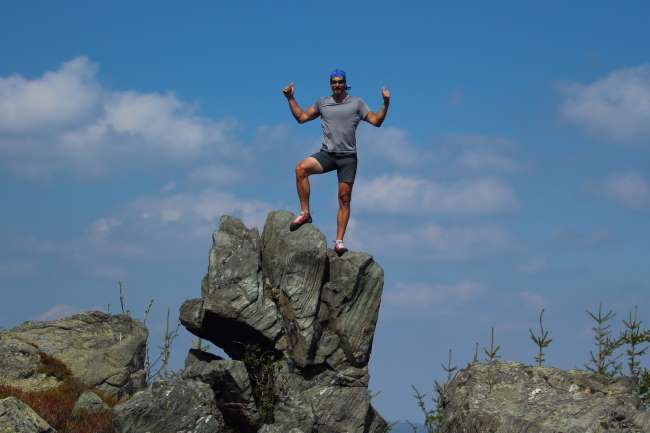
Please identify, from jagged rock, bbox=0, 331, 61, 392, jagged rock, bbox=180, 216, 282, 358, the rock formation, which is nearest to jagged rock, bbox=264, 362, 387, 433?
the rock formation

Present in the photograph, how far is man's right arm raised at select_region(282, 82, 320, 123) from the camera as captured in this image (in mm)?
21234

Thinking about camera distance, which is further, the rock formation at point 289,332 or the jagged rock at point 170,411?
the rock formation at point 289,332

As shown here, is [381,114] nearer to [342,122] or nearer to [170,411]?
[342,122]

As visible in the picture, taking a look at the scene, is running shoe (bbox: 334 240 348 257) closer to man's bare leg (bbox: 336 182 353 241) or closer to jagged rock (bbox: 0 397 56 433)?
man's bare leg (bbox: 336 182 353 241)

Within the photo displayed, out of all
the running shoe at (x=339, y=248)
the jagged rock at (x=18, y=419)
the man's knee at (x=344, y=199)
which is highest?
the man's knee at (x=344, y=199)

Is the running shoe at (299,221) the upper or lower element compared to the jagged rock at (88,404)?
upper

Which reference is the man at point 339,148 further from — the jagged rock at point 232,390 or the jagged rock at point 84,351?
the jagged rock at point 84,351

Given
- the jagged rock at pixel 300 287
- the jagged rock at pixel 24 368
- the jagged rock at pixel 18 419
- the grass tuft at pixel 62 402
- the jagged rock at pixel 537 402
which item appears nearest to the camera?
the jagged rock at pixel 537 402

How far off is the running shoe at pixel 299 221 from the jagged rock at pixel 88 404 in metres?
6.70

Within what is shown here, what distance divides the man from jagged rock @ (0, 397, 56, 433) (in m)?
7.33

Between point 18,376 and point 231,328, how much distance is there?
276 inches

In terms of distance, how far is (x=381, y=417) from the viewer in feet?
67.4

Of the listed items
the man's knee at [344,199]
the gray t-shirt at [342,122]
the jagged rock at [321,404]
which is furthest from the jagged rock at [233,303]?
the gray t-shirt at [342,122]

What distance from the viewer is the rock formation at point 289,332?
19.2m
